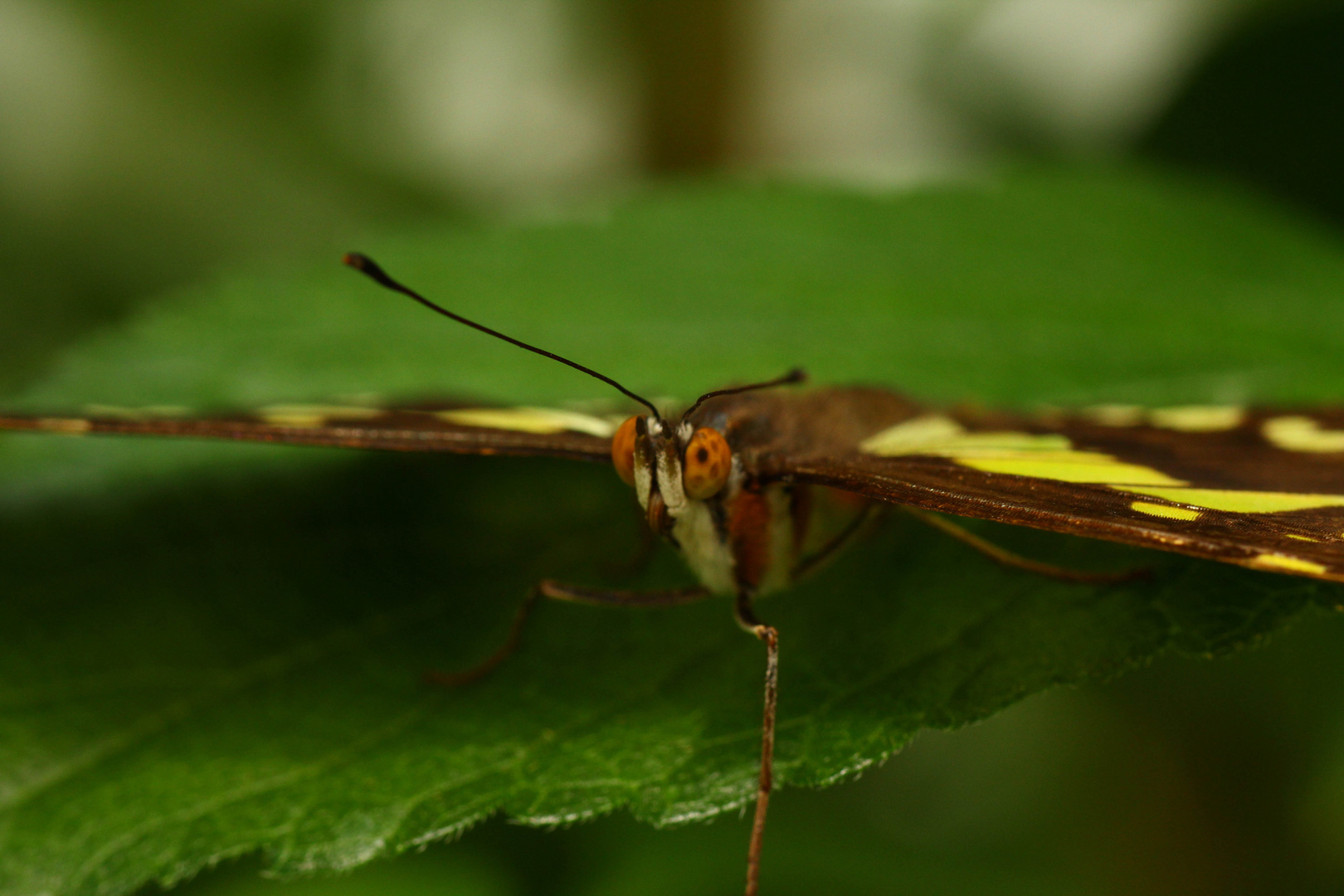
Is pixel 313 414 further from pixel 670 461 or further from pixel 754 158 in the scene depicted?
pixel 754 158

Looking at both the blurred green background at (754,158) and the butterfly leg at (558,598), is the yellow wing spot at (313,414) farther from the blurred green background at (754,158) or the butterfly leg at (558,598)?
the blurred green background at (754,158)

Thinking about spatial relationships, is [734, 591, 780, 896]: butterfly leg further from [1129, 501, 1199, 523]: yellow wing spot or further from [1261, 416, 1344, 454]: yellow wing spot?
[1261, 416, 1344, 454]: yellow wing spot

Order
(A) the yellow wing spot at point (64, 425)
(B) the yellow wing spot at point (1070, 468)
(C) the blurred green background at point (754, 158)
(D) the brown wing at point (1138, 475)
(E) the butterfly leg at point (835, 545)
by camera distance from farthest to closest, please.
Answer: (C) the blurred green background at point (754, 158) < (E) the butterfly leg at point (835, 545) < (A) the yellow wing spot at point (64, 425) < (B) the yellow wing spot at point (1070, 468) < (D) the brown wing at point (1138, 475)

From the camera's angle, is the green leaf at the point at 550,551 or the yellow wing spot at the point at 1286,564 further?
the green leaf at the point at 550,551

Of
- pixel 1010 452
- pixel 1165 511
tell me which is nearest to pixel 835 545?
pixel 1010 452

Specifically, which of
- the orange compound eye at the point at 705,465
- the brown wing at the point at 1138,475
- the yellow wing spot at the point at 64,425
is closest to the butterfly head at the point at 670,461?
the orange compound eye at the point at 705,465

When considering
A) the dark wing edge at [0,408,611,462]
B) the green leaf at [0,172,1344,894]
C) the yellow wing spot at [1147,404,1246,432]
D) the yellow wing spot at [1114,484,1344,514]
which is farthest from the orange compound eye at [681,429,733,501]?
the yellow wing spot at [1147,404,1246,432]

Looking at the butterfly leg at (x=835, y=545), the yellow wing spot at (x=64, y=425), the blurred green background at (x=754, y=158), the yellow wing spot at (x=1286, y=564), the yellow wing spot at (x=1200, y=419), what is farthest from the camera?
the blurred green background at (x=754, y=158)

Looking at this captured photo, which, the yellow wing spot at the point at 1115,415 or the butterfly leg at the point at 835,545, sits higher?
the yellow wing spot at the point at 1115,415
